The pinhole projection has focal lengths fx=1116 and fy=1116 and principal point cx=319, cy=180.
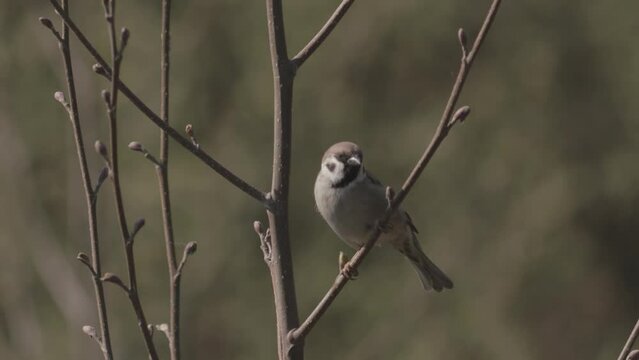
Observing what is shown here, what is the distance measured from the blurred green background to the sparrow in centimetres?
490

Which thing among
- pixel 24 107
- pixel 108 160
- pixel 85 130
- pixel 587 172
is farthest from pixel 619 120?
pixel 108 160

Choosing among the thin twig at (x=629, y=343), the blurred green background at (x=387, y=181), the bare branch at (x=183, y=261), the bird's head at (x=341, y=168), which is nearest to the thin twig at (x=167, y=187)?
the bare branch at (x=183, y=261)

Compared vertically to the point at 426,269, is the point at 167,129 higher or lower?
higher

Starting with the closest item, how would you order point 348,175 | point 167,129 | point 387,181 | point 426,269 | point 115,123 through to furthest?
point 115,123
point 167,129
point 348,175
point 426,269
point 387,181

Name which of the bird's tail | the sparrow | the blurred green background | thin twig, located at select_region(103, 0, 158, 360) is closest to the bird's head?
the sparrow

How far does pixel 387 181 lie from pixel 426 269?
15.7ft

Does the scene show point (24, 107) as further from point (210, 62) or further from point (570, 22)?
point (570, 22)

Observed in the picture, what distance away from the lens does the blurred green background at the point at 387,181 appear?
27.5 feet

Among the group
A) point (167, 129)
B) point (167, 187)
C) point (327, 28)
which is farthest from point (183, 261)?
point (327, 28)

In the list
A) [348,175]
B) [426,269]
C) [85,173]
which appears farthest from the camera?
[426,269]

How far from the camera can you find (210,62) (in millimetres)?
Answer: 9297

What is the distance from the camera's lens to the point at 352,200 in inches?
127

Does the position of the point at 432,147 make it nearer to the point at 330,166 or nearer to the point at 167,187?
the point at 167,187

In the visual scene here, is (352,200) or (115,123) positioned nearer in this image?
(115,123)
